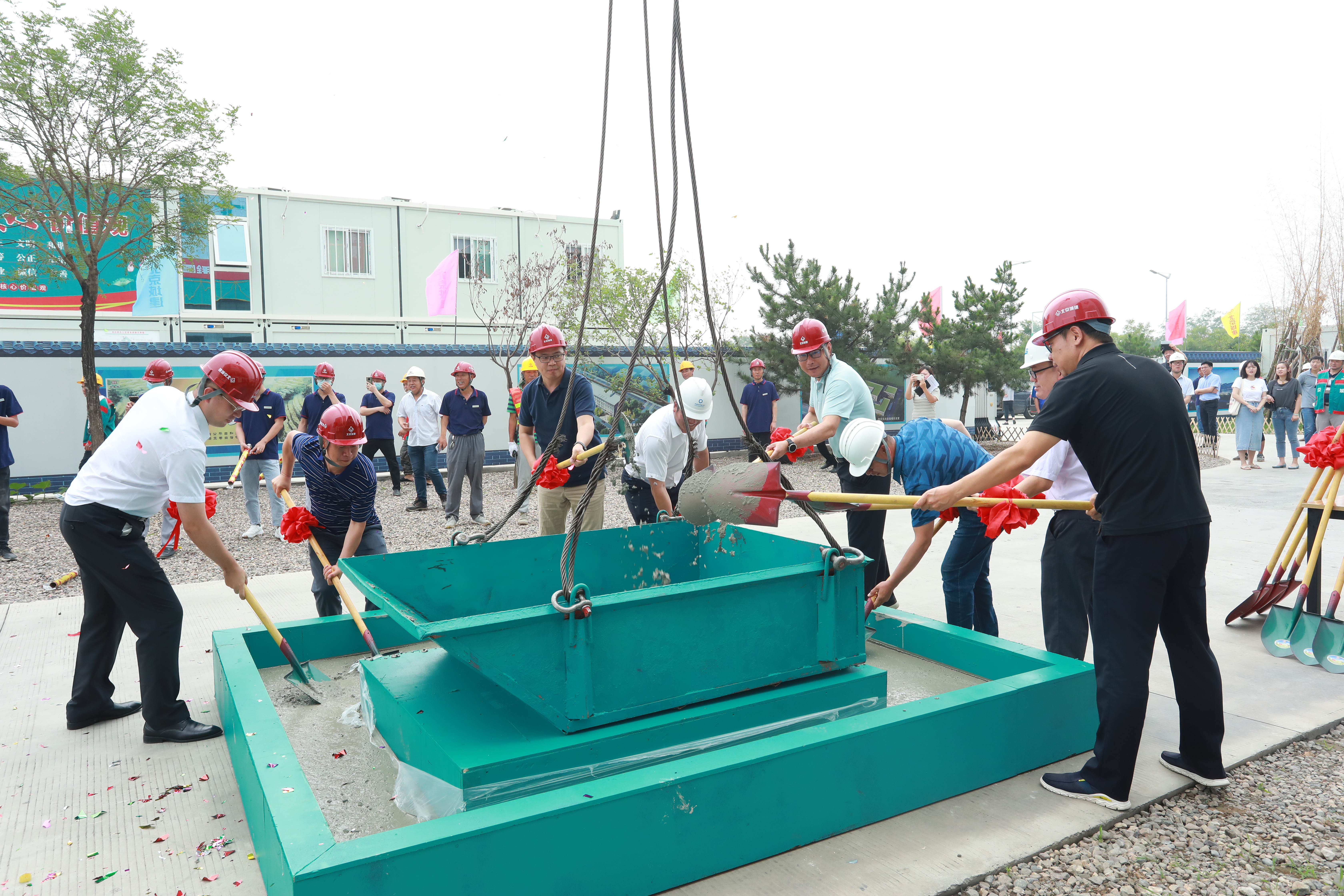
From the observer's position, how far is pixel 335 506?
169 inches

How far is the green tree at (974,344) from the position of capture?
15.7 metres

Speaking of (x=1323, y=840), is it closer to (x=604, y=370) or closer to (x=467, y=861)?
(x=467, y=861)

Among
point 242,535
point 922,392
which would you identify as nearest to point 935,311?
point 922,392

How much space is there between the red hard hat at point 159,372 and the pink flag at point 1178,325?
25485mm

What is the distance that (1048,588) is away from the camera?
3564mm

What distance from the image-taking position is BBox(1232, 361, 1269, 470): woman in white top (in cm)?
1212

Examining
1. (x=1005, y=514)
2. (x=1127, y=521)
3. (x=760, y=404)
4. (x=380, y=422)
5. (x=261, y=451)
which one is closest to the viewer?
(x=1127, y=521)

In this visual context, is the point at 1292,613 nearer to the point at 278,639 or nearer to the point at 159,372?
the point at 278,639

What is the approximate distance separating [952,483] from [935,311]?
48.0 feet

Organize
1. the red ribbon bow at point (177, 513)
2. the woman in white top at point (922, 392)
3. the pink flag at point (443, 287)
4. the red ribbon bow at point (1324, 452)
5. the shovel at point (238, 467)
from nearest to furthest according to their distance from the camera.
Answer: the red ribbon bow at point (177, 513)
the red ribbon bow at point (1324, 452)
the shovel at point (238, 467)
the woman in white top at point (922, 392)
the pink flag at point (443, 287)

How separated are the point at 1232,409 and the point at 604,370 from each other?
49.6ft

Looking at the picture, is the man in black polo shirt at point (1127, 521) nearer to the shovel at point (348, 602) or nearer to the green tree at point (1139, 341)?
A: the shovel at point (348, 602)

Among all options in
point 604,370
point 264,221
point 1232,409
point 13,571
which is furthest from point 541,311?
point 1232,409

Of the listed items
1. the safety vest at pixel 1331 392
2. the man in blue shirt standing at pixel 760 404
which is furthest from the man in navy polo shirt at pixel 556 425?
the safety vest at pixel 1331 392
